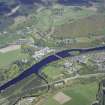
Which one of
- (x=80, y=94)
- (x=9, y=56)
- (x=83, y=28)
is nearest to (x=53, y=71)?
(x=80, y=94)

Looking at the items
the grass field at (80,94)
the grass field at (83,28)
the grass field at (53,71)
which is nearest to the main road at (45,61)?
the grass field at (53,71)

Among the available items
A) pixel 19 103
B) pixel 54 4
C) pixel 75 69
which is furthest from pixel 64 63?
pixel 54 4

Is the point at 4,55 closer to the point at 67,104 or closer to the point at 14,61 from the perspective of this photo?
the point at 14,61

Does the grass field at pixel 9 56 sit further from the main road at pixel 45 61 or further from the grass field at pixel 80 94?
the grass field at pixel 80 94

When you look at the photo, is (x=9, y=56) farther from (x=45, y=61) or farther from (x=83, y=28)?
(x=83, y=28)

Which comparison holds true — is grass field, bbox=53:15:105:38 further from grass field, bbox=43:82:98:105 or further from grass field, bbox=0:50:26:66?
grass field, bbox=43:82:98:105

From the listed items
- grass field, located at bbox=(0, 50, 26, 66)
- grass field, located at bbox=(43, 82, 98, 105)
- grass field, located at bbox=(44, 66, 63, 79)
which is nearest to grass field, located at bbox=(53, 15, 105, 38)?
grass field, located at bbox=(0, 50, 26, 66)
